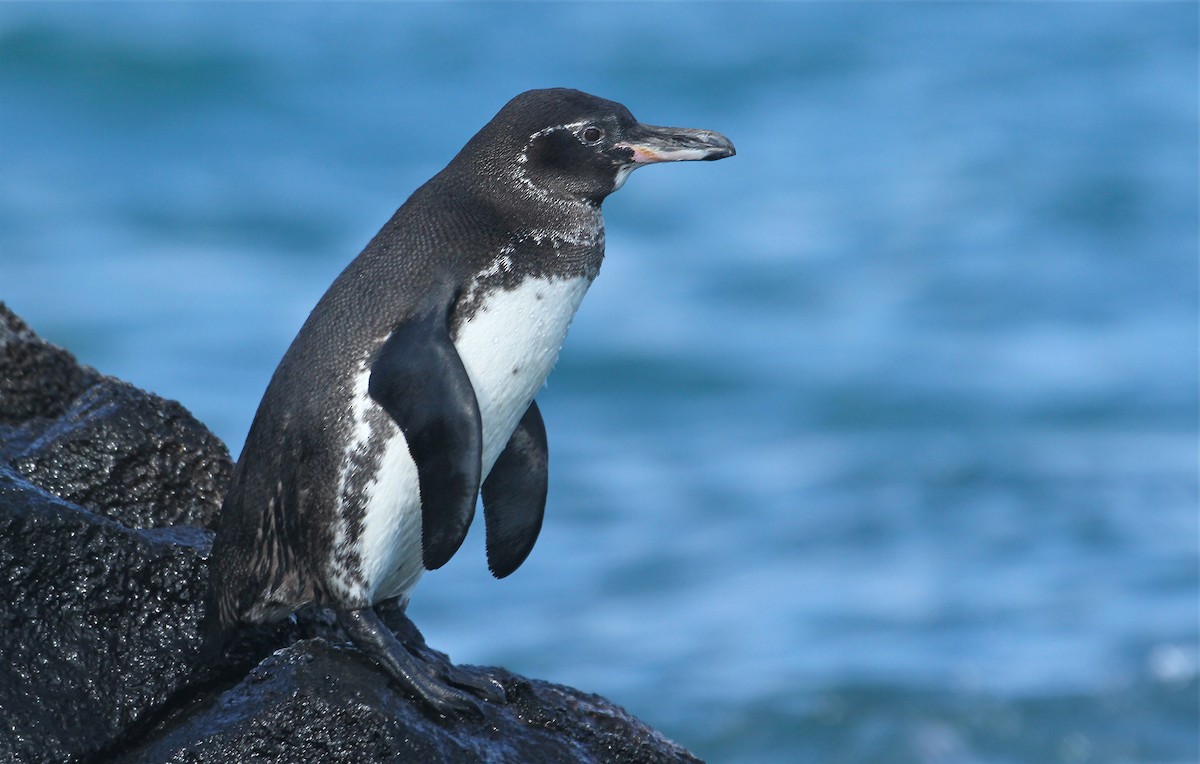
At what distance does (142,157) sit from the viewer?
17047mm

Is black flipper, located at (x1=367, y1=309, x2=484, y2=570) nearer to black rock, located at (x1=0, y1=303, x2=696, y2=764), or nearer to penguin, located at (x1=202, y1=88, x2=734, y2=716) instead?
penguin, located at (x1=202, y1=88, x2=734, y2=716)

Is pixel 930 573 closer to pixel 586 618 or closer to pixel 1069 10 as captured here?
pixel 586 618

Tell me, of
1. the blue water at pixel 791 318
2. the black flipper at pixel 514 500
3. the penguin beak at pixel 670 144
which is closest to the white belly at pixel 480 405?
the black flipper at pixel 514 500

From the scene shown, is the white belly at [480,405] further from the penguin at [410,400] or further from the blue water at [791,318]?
the blue water at [791,318]

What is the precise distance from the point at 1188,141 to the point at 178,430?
16.1m

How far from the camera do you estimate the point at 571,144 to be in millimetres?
4047

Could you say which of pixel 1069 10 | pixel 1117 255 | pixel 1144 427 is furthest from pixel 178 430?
pixel 1069 10

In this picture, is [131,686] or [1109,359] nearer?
[131,686]

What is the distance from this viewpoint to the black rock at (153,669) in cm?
338

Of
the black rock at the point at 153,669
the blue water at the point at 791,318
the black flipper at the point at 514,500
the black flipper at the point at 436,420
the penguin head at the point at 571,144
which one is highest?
the blue water at the point at 791,318

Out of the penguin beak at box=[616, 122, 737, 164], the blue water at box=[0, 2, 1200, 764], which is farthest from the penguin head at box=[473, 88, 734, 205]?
the blue water at box=[0, 2, 1200, 764]

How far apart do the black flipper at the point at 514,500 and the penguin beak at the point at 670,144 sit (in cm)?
72

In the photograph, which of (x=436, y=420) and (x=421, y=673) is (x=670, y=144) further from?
(x=421, y=673)

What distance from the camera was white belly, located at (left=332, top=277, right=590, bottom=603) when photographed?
12.1ft
